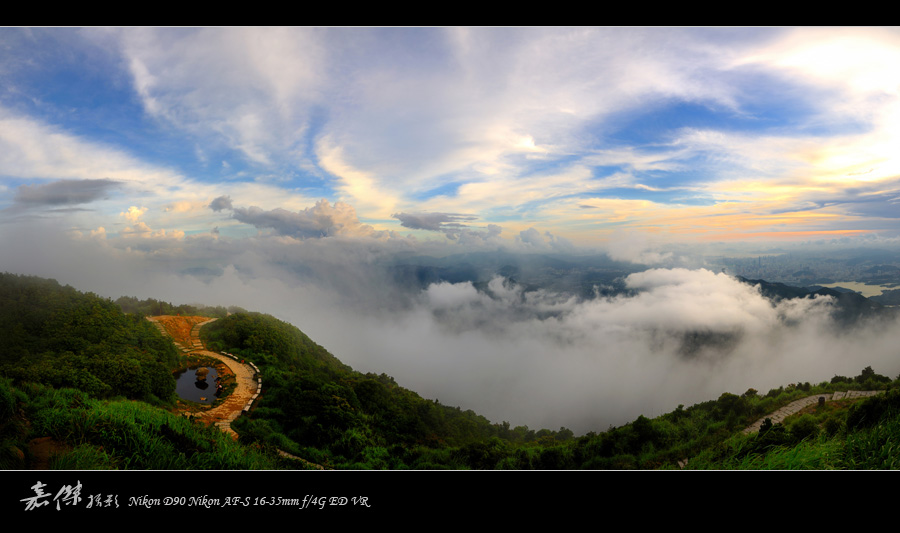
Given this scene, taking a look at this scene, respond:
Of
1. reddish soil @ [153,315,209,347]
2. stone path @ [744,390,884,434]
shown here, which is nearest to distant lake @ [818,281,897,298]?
stone path @ [744,390,884,434]

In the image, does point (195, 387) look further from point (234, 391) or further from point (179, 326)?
point (179, 326)

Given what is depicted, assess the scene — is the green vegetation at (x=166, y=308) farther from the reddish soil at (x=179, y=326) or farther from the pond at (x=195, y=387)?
the pond at (x=195, y=387)

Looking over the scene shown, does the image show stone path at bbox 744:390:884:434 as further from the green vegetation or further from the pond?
the green vegetation

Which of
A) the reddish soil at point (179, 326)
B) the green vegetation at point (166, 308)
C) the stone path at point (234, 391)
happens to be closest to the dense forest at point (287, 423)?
the stone path at point (234, 391)

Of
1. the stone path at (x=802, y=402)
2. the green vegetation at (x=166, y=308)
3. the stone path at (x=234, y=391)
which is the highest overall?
the green vegetation at (x=166, y=308)

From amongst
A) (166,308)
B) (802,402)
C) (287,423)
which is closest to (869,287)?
(802,402)

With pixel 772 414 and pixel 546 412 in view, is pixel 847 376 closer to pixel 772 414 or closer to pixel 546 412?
pixel 772 414
